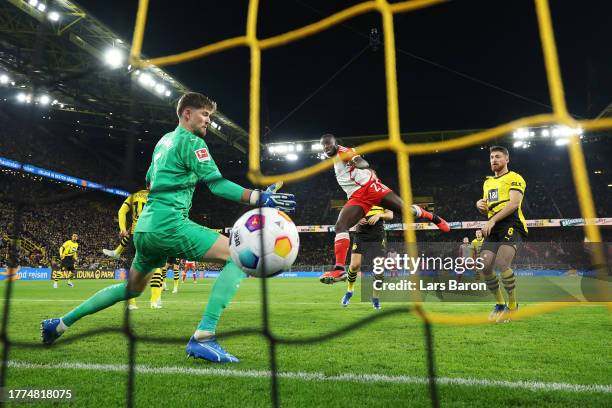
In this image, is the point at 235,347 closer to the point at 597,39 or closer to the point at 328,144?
the point at 328,144

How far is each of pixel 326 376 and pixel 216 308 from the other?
0.84 meters

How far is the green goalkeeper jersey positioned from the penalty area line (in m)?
0.84

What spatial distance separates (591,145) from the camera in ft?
78.2

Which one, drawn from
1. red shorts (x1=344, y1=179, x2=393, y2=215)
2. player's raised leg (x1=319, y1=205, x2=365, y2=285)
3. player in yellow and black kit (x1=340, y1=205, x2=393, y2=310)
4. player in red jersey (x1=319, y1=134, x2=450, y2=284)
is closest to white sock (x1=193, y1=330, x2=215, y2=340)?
player in red jersey (x1=319, y1=134, x2=450, y2=284)

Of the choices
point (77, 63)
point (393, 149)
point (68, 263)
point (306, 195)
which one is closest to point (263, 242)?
point (393, 149)

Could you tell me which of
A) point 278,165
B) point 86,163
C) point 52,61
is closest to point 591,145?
point 278,165

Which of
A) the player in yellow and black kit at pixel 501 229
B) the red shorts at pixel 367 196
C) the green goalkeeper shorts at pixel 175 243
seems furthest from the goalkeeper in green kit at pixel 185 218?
the player in yellow and black kit at pixel 501 229

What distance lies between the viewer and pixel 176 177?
2.82m

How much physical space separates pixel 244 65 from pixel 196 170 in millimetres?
11993

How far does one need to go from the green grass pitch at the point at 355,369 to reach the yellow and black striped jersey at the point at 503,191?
1.15m

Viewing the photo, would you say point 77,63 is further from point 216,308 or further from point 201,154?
point 216,308

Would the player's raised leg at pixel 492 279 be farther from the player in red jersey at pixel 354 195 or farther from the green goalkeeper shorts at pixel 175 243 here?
the green goalkeeper shorts at pixel 175 243

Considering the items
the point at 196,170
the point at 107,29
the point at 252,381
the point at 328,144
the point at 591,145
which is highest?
the point at 107,29

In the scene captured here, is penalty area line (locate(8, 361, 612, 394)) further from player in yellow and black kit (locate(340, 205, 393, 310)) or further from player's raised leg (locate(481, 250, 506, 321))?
player in yellow and black kit (locate(340, 205, 393, 310))
